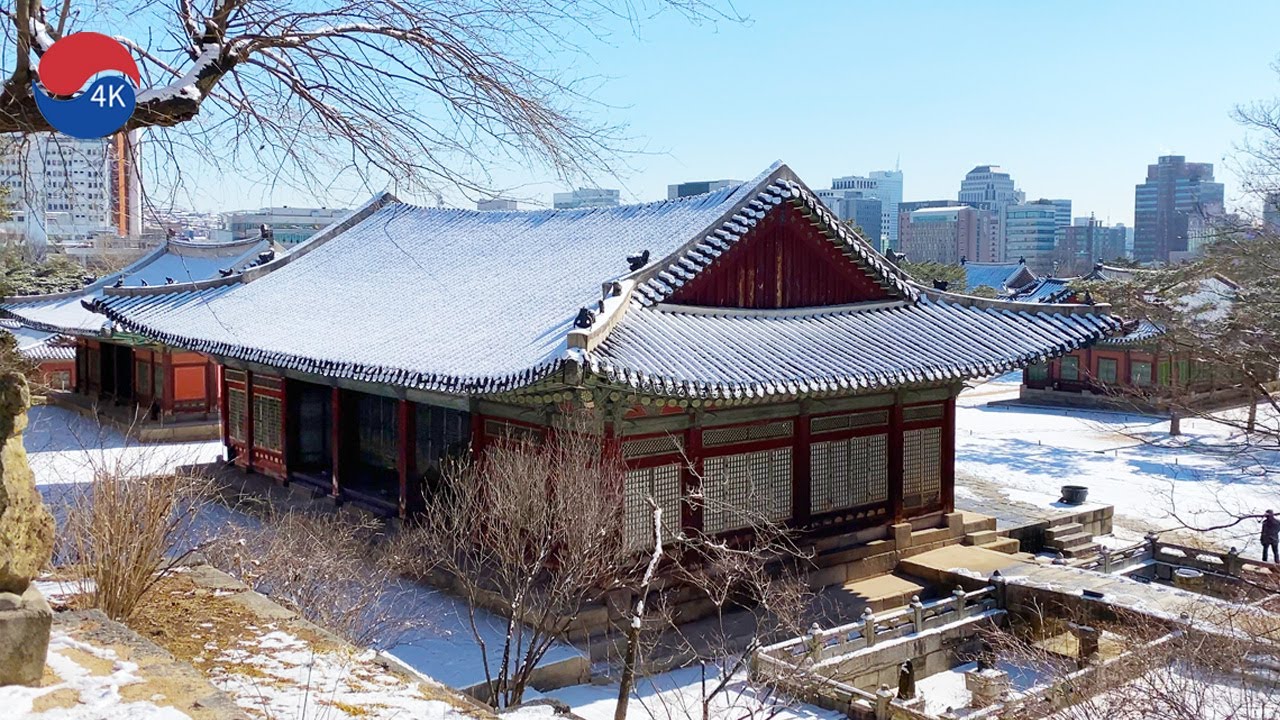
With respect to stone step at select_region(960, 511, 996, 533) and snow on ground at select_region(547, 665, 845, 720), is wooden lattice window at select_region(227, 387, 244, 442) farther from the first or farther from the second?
stone step at select_region(960, 511, 996, 533)

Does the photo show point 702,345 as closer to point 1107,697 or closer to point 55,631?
point 1107,697

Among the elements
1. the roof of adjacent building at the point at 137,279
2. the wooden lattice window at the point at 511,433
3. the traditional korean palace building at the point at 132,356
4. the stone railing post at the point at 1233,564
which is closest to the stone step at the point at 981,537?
the stone railing post at the point at 1233,564

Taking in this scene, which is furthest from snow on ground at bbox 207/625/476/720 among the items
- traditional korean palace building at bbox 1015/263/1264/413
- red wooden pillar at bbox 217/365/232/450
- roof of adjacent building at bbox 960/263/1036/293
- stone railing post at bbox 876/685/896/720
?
roof of adjacent building at bbox 960/263/1036/293

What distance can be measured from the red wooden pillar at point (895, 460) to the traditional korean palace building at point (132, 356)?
61.9 feet

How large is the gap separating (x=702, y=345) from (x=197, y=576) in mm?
7921

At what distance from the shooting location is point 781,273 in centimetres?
1770

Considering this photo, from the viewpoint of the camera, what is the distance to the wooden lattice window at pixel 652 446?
14.6 meters

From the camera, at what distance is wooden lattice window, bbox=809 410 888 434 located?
16781mm

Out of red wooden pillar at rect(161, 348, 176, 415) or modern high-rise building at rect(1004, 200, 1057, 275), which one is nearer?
red wooden pillar at rect(161, 348, 176, 415)

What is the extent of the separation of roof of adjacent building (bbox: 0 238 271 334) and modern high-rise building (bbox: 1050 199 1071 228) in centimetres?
14906

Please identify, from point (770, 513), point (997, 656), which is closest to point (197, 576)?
point (770, 513)

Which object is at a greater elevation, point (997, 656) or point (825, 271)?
point (825, 271)

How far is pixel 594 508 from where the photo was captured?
1195 cm

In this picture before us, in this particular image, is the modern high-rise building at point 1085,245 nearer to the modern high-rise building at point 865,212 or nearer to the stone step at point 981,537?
the modern high-rise building at point 865,212
